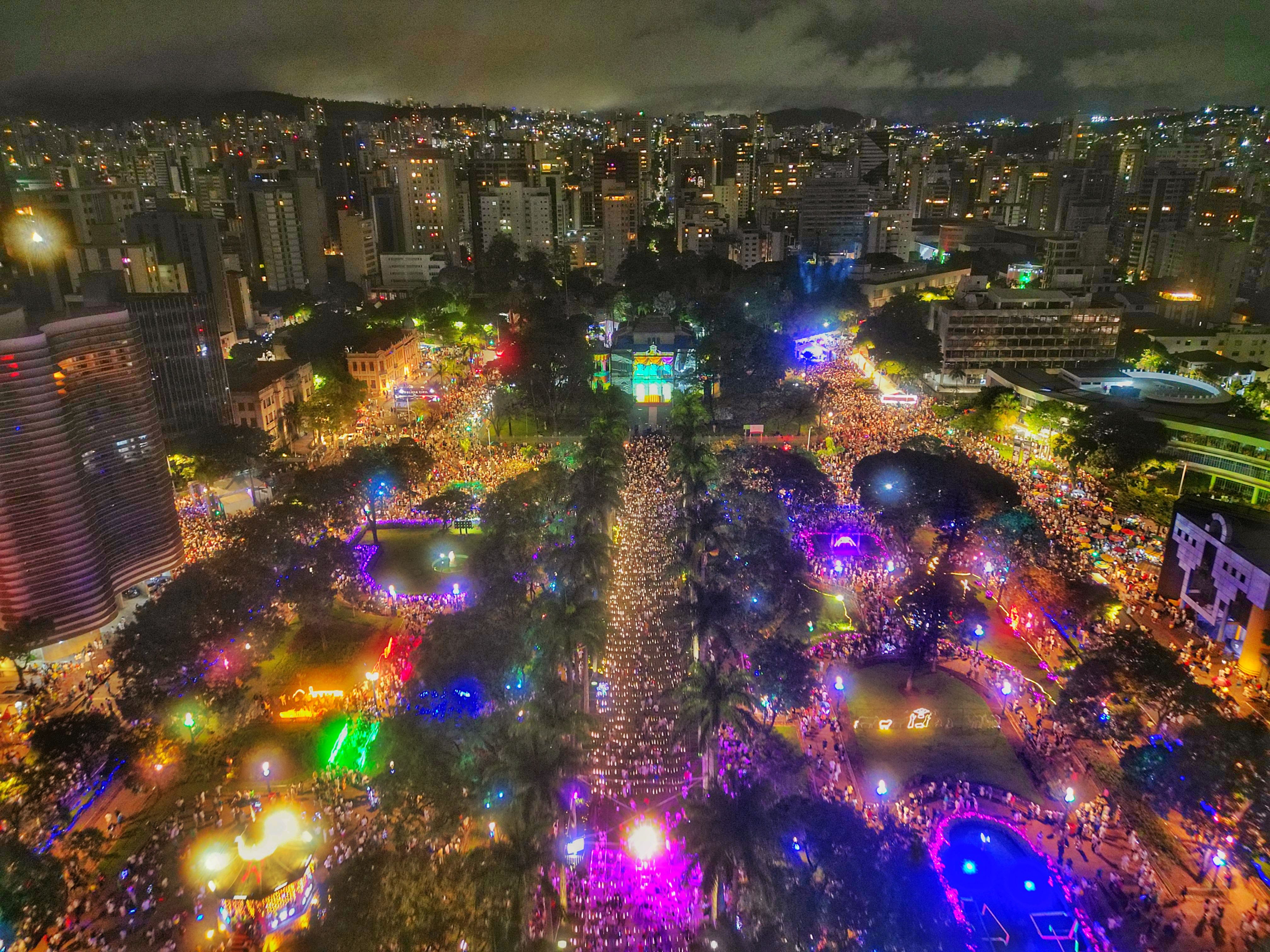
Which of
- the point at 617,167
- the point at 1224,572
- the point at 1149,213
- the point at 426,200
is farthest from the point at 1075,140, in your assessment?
the point at 1224,572

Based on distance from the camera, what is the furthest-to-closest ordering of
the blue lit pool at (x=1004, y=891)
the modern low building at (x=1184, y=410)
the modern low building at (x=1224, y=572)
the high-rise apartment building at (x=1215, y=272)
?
the high-rise apartment building at (x=1215, y=272) < the modern low building at (x=1184, y=410) < the modern low building at (x=1224, y=572) < the blue lit pool at (x=1004, y=891)

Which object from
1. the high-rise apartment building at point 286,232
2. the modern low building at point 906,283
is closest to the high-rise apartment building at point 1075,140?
the modern low building at point 906,283

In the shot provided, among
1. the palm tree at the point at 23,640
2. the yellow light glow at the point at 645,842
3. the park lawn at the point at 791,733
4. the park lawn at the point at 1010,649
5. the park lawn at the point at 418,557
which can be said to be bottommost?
the yellow light glow at the point at 645,842

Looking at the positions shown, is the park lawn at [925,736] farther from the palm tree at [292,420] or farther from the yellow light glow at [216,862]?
the palm tree at [292,420]

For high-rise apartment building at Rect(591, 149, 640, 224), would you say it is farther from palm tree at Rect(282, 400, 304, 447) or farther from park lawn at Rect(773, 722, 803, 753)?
park lawn at Rect(773, 722, 803, 753)

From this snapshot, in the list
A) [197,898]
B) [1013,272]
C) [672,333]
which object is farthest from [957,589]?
[1013,272]

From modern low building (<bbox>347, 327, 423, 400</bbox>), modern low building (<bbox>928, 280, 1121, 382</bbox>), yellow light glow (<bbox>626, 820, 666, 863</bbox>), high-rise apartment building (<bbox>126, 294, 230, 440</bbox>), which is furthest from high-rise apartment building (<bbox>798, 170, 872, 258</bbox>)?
yellow light glow (<bbox>626, 820, 666, 863</bbox>)

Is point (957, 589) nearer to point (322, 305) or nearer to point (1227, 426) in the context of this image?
point (1227, 426)
